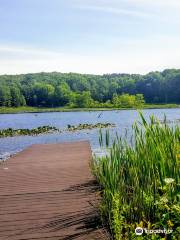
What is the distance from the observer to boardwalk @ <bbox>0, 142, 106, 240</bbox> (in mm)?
4480

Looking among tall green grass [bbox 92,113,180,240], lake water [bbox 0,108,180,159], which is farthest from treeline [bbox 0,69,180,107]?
tall green grass [bbox 92,113,180,240]

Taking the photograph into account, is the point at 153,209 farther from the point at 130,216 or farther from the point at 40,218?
the point at 40,218

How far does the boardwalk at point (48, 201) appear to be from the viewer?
14.7ft

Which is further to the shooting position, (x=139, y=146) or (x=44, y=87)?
(x=44, y=87)

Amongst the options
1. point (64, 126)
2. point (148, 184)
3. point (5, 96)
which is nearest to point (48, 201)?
point (148, 184)

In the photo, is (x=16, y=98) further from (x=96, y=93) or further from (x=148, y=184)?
(x=148, y=184)

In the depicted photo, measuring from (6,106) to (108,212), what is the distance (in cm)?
10662

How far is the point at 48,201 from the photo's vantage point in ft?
19.6

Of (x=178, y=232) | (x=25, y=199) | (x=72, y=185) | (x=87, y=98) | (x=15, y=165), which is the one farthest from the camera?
Result: (x=87, y=98)

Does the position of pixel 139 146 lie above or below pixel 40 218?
above

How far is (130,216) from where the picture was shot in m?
4.32

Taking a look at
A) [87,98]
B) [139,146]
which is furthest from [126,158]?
[87,98]

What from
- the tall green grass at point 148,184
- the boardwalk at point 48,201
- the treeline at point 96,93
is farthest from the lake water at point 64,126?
the treeline at point 96,93

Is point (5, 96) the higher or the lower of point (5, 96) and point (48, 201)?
the higher
